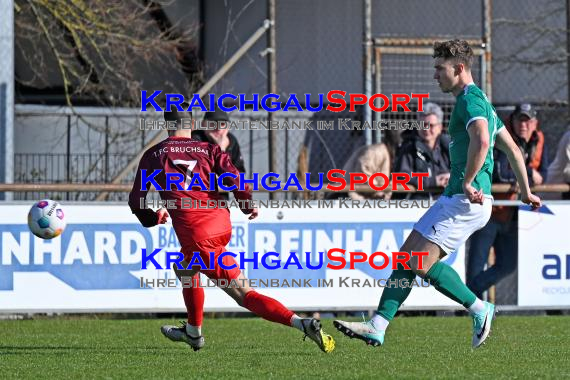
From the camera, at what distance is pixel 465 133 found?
8.50m

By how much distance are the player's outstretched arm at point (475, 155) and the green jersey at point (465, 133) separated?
0.34 ft

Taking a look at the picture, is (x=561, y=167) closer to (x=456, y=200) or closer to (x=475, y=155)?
(x=456, y=200)

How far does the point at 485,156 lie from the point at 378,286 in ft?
16.5

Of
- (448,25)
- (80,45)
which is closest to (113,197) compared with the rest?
(80,45)

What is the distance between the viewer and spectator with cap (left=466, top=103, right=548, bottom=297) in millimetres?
13492

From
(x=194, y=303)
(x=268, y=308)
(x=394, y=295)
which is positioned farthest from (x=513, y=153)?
(x=194, y=303)

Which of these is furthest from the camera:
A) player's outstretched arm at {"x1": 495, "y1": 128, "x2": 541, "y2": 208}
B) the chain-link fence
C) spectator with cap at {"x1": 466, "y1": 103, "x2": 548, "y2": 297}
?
the chain-link fence

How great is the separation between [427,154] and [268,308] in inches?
201

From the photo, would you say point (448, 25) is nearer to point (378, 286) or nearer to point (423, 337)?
point (378, 286)

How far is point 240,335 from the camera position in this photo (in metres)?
11.2

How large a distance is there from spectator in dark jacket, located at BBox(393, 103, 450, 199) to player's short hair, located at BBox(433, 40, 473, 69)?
4919mm

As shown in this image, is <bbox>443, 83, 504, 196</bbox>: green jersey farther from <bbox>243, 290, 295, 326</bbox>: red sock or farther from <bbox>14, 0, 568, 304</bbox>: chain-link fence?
<bbox>14, 0, 568, 304</bbox>: chain-link fence

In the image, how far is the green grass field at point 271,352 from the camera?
7.91 m

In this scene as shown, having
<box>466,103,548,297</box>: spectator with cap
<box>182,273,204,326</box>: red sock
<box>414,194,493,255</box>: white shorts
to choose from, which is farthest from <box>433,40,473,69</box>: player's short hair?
<box>466,103,548,297</box>: spectator with cap
